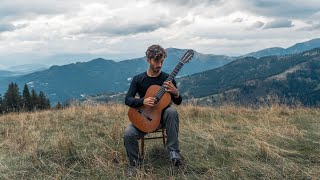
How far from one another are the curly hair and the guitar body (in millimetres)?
526

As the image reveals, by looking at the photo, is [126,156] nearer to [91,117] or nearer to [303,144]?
[303,144]

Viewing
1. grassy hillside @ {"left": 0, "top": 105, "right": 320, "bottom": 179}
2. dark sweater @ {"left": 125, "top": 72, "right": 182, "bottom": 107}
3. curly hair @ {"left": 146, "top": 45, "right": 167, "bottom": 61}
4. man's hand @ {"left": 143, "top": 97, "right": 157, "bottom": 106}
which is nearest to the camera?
grassy hillside @ {"left": 0, "top": 105, "right": 320, "bottom": 179}

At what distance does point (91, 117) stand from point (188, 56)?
22.3 feet

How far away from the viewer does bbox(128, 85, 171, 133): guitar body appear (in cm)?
670

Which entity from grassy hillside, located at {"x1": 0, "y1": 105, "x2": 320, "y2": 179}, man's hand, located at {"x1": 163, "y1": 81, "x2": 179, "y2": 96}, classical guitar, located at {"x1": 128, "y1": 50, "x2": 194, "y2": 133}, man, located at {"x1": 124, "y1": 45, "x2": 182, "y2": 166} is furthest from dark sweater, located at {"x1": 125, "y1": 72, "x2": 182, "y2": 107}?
grassy hillside, located at {"x1": 0, "y1": 105, "x2": 320, "y2": 179}

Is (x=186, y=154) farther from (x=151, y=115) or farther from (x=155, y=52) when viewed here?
(x=155, y=52)

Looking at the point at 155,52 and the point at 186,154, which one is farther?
the point at 186,154

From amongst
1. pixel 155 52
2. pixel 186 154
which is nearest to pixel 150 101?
pixel 155 52

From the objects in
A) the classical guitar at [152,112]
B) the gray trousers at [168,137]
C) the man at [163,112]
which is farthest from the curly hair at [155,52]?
the gray trousers at [168,137]

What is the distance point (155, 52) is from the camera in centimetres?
668

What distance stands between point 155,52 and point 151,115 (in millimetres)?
1076

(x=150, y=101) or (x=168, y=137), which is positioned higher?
(x=150, y=101)

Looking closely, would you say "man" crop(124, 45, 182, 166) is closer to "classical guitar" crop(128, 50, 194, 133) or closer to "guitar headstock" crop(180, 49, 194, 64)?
"classical guitar" crop(128, 50, 194, 133)

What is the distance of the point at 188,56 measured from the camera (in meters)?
6.89
